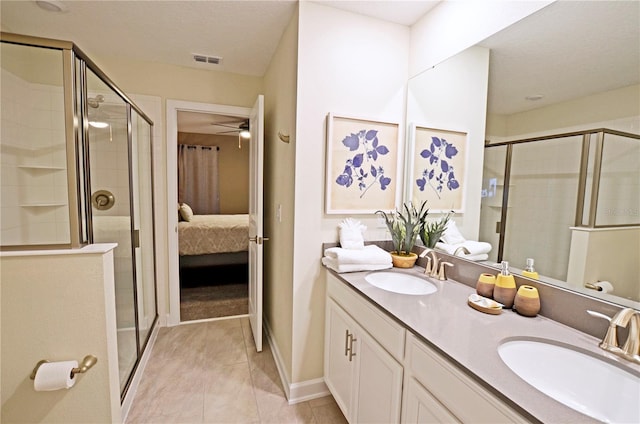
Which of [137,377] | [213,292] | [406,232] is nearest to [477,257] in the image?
[406,232]

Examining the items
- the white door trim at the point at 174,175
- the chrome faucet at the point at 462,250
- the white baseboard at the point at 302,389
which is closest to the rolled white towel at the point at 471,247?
the chrome faucet at the point at 462,250

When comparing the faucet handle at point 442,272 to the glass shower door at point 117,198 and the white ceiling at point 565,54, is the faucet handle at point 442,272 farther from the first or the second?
the glass shower door at point 117,198

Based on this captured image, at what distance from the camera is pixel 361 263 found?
5.44 ft

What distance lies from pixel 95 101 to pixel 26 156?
1128 mm

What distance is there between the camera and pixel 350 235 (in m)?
1.80

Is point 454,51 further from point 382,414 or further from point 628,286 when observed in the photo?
point 382,414

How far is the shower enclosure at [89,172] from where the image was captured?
4.90 feet

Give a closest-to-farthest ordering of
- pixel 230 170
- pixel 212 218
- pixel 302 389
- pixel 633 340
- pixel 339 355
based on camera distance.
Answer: pixel 633 340 → pixel 339 355 → pixel 302 389 → pixel 212 218 → pixel 230 170

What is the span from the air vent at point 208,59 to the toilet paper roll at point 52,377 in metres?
2.33

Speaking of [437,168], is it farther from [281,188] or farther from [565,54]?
[281,188]

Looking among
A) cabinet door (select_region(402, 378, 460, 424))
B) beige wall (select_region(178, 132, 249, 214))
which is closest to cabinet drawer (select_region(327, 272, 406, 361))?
cabinet door (select_region(402, 378, 460, 424))

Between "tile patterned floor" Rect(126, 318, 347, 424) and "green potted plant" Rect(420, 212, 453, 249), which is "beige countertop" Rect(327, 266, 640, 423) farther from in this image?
"tile patterned floor" Rect(126, 318, 347, 424)

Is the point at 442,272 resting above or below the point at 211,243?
above

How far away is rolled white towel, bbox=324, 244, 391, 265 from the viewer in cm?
163
